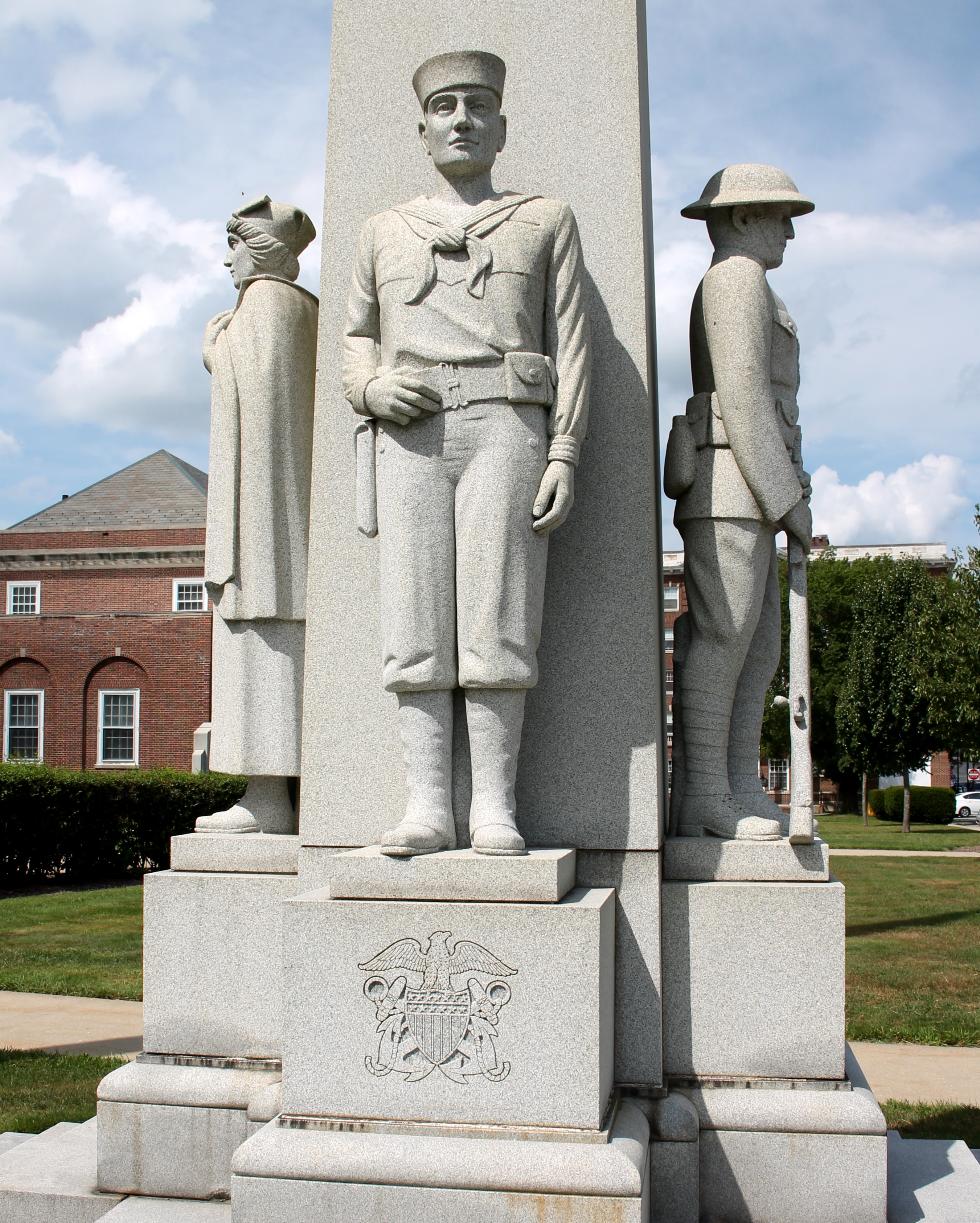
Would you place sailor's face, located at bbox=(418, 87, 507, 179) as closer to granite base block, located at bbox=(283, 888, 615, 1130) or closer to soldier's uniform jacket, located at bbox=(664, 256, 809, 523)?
soldier's uniform jacket, located at bbox=(664, 256, 809, 523)

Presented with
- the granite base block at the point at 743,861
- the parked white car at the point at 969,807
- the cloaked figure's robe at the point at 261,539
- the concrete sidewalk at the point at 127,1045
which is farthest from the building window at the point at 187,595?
the granite base block at the point at 743,861

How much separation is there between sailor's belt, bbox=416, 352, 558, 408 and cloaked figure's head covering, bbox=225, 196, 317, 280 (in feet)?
4.61

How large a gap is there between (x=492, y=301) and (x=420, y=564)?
91cm

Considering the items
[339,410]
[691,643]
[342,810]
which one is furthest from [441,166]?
[342,810]

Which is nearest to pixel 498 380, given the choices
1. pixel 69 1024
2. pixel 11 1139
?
pixel 11 1139

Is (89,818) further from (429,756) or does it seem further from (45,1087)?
(429,756)

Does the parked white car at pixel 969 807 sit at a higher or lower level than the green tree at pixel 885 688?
lower

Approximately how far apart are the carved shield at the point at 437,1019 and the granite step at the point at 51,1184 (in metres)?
1.45

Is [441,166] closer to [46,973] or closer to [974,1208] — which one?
[974,1208]

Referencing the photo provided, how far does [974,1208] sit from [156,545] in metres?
34.1

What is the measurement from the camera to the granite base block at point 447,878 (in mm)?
3922

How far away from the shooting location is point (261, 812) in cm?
516

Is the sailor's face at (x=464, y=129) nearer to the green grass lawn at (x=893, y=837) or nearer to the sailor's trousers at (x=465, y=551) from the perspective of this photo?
the sailor's trousers at (x=465, y=551)

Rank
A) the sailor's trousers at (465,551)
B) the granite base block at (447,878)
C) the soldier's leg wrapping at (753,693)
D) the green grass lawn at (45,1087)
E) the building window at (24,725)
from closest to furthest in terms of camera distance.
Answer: the granite base block at (447,878)
the sailor's trousers at (465,551)
the soldier's leg wrapping at (753,693)
the green grass lawn at (45,1087)
the building window at (24,725)
